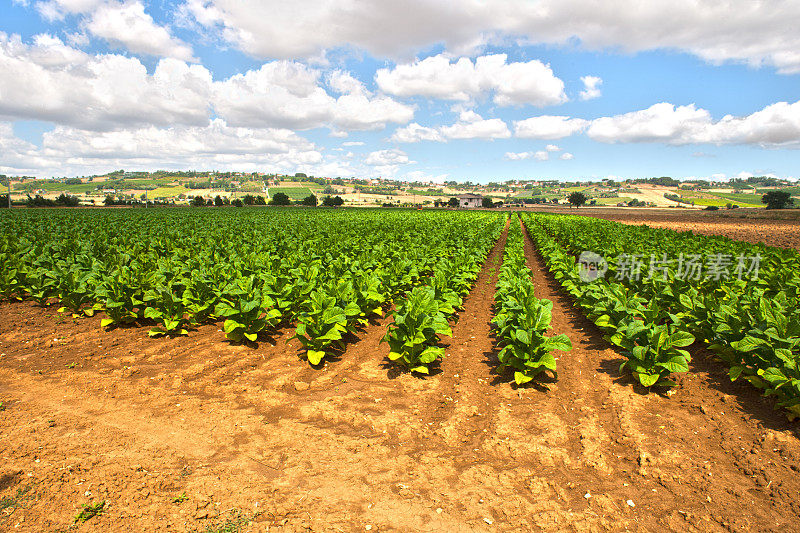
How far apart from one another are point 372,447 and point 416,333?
1951mm

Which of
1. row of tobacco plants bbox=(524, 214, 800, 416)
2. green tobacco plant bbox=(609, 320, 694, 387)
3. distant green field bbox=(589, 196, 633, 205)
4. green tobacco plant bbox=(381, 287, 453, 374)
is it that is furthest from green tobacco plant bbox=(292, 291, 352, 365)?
distant green field bbox=(589, 196, 633, 205)

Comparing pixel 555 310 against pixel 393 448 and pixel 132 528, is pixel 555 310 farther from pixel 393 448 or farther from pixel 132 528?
pixel 132 528

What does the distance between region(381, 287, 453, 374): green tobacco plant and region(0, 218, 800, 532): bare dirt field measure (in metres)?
0.34

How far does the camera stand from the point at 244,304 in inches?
260

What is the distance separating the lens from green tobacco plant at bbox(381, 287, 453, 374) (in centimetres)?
579

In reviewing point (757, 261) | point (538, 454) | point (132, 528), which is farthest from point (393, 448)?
point (757, 261)

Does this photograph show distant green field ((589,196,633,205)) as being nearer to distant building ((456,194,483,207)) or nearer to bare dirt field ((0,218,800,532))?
distant building ((456,194,483,207))

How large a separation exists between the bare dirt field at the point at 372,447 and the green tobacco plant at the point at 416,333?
34 centimetres

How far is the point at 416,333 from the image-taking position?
19.1 ft

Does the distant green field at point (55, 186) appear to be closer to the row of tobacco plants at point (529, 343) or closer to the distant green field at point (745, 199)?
the row of tobacco plants at point (529, 343)

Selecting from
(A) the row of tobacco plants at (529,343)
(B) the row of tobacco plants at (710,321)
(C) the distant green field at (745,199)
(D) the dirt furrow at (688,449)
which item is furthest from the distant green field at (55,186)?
(C) the distant green field at (745,199)

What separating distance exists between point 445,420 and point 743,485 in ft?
10.1

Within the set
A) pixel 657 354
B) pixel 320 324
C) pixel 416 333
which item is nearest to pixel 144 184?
pixel 320 324

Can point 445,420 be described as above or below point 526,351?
below
